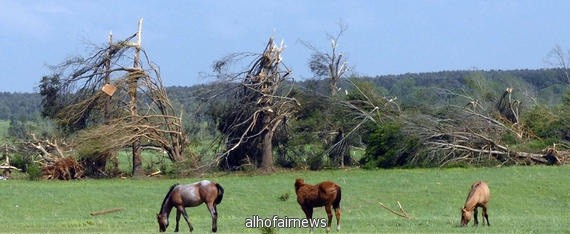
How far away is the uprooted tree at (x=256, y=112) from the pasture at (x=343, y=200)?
2779mm

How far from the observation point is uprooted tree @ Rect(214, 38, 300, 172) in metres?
42.7

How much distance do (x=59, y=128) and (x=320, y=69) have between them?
1295 centimetres

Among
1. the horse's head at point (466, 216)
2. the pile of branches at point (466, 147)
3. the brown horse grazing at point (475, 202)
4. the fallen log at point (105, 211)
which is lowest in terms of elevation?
the fallen log at point (105, 211)

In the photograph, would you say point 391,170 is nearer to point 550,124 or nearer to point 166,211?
point 550,124

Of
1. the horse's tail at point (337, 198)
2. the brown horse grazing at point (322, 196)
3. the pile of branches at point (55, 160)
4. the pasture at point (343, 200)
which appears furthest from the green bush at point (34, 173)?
the horse's tail at point (337, 198)

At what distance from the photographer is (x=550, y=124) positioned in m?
43.7

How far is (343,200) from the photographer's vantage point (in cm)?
3188

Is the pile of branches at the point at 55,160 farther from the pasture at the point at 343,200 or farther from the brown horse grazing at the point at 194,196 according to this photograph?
the brown horse grazing at the point at 194,196

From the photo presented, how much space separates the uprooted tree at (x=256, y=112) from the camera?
4268 cm

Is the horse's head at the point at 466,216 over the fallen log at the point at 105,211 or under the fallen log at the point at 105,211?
over

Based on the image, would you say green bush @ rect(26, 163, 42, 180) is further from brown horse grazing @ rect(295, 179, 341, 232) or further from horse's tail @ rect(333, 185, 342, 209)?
horse's tail @ rect(333, 185, 342, 209)

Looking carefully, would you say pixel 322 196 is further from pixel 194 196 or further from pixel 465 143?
pixel 465 143

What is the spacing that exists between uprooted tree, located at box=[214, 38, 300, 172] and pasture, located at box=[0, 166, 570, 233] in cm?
278

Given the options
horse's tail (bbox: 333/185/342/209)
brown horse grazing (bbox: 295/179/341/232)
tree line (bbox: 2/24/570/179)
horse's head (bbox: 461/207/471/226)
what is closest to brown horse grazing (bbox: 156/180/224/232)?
brown horse grazing (bbox: 295/179/341/232)
